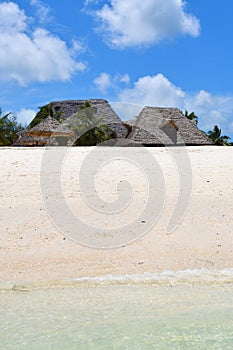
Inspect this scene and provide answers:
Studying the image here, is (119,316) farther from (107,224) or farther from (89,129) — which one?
(89,129)

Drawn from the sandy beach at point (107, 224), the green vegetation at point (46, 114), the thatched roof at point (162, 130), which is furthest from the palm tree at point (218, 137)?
the sandy beach at point (107, 224)

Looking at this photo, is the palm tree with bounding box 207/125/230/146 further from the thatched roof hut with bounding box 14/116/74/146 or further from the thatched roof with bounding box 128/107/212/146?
the thatched roof hut with bounding box 14/116/74/146

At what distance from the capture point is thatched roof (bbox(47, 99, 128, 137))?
30.2 meters

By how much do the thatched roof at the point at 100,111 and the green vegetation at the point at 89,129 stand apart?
1.20m

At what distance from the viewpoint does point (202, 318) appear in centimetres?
342

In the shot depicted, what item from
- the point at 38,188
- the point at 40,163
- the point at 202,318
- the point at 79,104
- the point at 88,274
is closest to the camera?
the point at 202,318

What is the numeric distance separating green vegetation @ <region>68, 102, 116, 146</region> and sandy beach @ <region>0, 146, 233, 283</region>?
17246 millimetres

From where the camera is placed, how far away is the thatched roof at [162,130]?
26.2 metres

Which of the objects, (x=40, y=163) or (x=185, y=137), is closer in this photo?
(x=40, y=163)

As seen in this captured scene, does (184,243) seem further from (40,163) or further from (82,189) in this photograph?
(40,163)

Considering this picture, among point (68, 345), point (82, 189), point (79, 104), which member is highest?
point (79, 104)

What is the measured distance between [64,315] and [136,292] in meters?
0.77

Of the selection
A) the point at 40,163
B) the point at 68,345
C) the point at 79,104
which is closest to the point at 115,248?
the point at 68,345

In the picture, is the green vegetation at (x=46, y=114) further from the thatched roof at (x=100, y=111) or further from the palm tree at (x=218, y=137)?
the palm tree at (x=218, y=137)
